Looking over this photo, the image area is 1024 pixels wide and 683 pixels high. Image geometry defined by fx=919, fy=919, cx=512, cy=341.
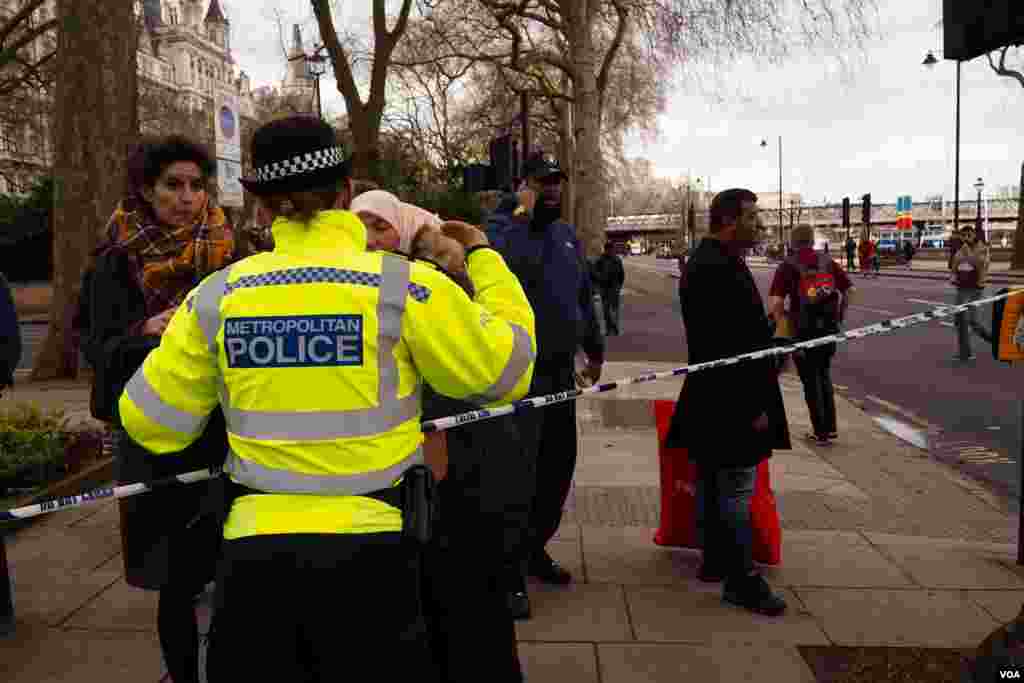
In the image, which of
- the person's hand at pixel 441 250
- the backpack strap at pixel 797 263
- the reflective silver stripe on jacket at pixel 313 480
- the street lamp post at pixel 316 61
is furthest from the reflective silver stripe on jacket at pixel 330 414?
the street lamp post at pixel 316 61

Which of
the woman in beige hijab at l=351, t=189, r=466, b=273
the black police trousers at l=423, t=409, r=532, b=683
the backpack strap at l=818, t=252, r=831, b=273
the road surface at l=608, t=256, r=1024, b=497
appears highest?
the woman in beige hijab at l=351, t=189, r=466, b=273

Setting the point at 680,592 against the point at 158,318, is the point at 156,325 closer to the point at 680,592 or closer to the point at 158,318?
the point at 158,318

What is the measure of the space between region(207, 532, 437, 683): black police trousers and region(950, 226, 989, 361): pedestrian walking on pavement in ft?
40.3

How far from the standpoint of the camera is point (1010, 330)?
4.41 m

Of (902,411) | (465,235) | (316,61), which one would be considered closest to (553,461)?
(465,235)

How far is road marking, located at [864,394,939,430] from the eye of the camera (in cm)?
862

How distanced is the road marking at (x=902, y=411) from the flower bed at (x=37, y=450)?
23.2 feet

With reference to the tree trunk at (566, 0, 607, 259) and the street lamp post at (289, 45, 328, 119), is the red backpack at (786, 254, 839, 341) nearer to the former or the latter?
the tree trunk at (566, 0, 607, 259)

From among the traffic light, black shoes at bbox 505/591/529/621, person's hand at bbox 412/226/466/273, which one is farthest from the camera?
the traffic light

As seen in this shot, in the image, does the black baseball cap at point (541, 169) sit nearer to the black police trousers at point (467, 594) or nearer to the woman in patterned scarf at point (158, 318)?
the woman in patterned scarf at point (158, 318)

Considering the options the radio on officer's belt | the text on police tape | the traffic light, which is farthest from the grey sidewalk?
the traffic light

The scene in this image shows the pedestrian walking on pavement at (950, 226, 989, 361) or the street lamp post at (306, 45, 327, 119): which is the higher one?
the street lamp post at (306, 45, 327, 119)

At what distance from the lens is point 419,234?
8.41ft

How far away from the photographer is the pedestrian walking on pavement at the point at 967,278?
1245 centimetres
